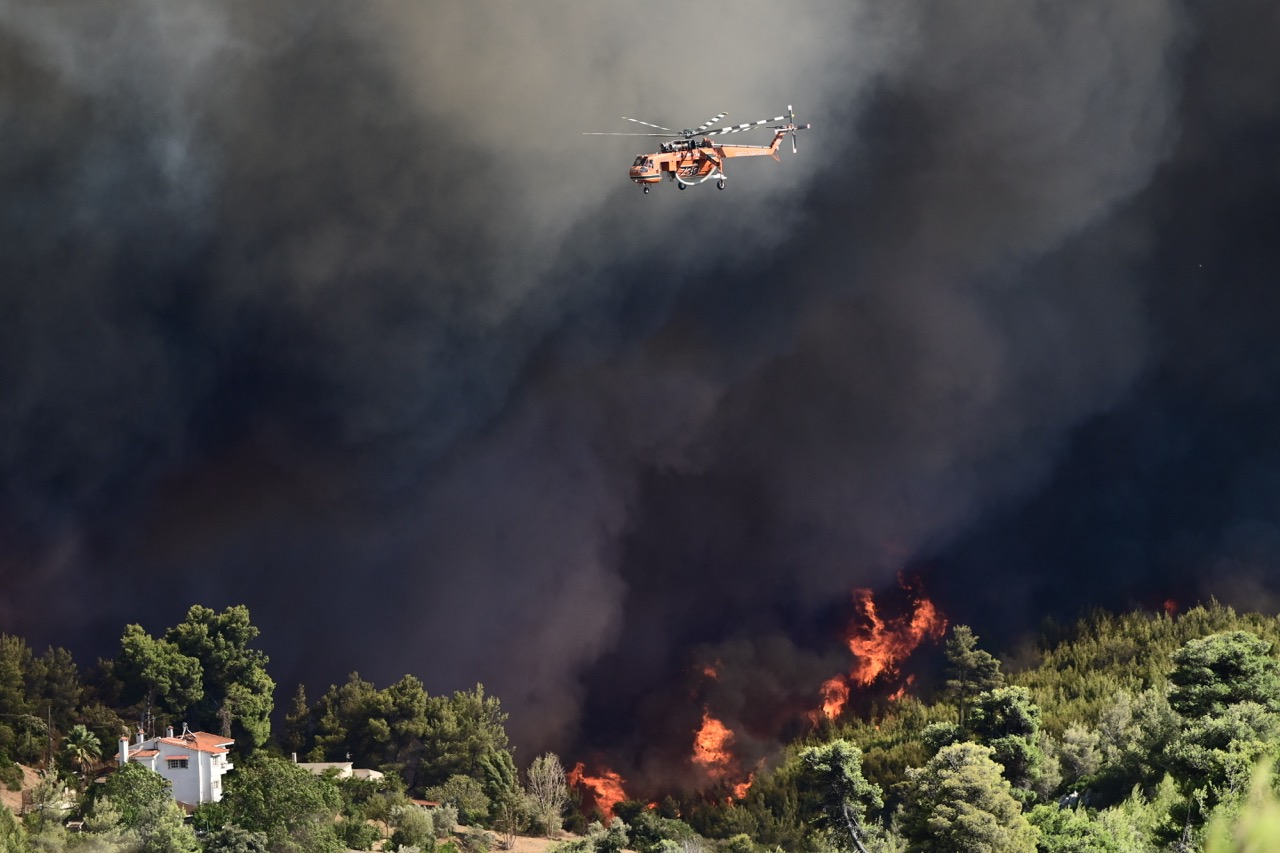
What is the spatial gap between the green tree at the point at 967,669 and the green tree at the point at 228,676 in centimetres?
3415

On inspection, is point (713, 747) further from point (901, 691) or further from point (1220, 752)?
point (1220, 752)

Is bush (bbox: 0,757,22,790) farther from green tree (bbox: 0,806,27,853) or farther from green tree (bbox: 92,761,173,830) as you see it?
green tree (bbox: 0,806,27,853)

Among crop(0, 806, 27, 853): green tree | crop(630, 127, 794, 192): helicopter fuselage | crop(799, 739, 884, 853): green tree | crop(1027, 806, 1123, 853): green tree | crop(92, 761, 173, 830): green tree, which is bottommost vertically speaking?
crop(1027, 806, 1123, 853): green tree

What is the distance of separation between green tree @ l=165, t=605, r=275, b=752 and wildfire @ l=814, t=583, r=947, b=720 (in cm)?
3060

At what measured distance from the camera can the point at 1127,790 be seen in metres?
57.8

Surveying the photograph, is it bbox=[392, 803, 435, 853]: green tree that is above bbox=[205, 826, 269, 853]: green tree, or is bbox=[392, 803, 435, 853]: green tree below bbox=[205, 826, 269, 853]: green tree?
above

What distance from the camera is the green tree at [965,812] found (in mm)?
45406

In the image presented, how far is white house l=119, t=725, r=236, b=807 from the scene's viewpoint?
6494cm

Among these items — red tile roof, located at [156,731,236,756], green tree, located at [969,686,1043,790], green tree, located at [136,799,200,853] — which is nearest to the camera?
green tree, located at [136,799,200,853]

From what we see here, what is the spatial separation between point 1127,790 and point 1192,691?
18.6 feet

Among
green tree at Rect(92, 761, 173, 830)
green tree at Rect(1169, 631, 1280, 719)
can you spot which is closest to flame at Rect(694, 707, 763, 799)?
green tree at Rect(1169, 631, 1280, 719)

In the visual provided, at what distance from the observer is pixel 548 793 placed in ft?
236

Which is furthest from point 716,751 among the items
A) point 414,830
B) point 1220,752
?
point 1220,752

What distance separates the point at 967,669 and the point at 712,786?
14738mm
